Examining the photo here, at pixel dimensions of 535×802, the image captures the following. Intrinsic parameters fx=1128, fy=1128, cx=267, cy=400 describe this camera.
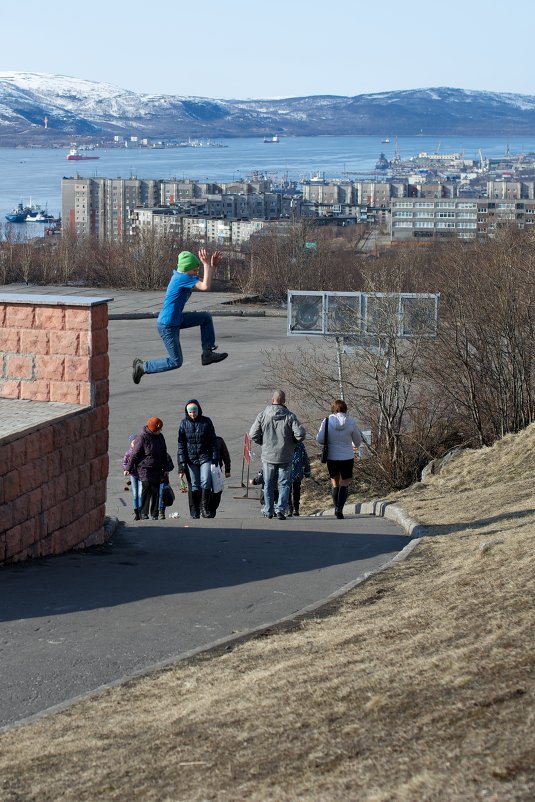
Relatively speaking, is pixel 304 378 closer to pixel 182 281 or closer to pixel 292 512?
pixel 292 512

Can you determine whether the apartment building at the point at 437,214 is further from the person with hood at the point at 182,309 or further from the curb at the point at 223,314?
the person with hood at the point at 182,309

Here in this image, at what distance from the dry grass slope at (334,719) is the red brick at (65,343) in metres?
4.37

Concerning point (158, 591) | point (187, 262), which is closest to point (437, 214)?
point (187, 262)

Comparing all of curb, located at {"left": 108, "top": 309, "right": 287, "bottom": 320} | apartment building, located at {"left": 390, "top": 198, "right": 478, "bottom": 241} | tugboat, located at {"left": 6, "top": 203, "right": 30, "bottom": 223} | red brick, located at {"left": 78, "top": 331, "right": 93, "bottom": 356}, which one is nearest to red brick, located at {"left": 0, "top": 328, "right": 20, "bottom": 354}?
red brick, located at {"left": 78, "top": 331, "right": 93, "bottom": 356}

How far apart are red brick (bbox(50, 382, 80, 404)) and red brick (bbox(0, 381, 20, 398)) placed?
39cm

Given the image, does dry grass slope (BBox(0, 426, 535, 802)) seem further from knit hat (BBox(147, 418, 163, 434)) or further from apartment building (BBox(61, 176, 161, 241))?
apartment building (BBox(61, 176, 161, 241))

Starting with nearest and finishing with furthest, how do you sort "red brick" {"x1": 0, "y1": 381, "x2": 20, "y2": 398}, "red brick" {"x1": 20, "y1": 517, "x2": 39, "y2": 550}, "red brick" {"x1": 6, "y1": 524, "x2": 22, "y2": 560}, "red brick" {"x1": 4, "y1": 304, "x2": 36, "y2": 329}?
"red brick" {"x1": 6, "y1": 524, "x2": 22, "y2": 560}
"red brick" {"x1": 20, "y1": 517, "x2": 39, "y2": 550}
"red brick" {"x1": 4, "y1": 304, "x2": 36, "y2": 329}
"red brick" {"x1": 0, "y1": 381, "x2": 20, "y2": 398}

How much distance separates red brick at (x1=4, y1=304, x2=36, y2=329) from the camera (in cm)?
1146

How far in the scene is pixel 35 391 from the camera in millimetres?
11625

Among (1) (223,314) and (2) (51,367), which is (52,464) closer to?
(2) (51,367)

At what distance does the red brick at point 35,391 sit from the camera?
1159 centimetres

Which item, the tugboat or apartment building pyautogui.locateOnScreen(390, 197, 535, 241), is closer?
apartment building pyautogui.locateOnScreen(390, 197, 535, 241)

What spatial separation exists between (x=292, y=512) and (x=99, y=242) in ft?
189

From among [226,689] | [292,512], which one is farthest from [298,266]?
[226,689]
